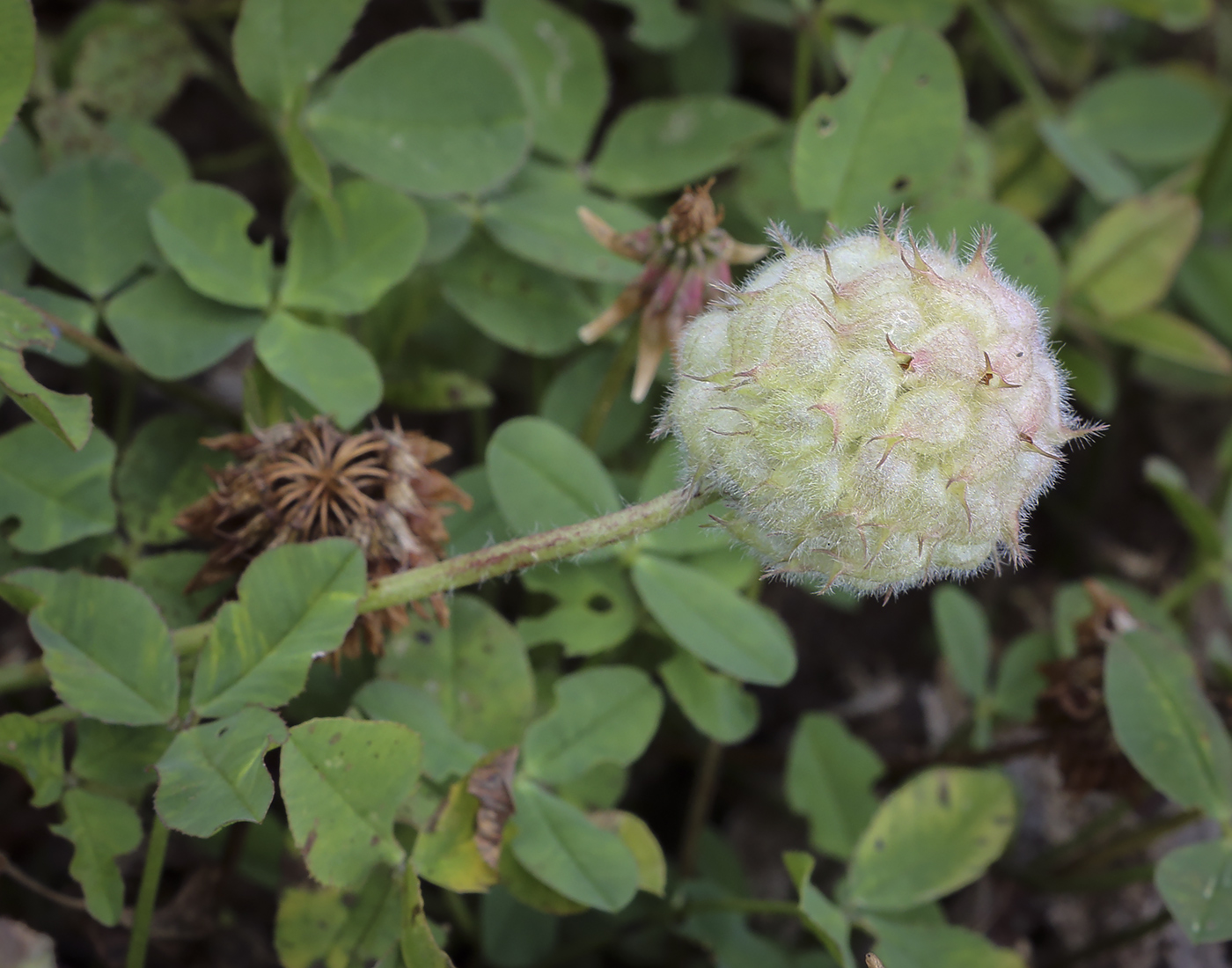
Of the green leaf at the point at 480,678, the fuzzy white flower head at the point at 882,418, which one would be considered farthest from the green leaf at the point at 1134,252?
the green leaf at the point at 480,678

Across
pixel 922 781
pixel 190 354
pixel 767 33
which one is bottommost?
pixel 922 781

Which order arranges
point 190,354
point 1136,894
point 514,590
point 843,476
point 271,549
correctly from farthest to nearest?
point 1136,894
point 514,590
point 190,354
point 271,549
point 843,476

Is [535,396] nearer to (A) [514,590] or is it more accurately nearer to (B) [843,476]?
(A) [514,590]

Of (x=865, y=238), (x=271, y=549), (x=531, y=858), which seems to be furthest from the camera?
(x=531, y=858)

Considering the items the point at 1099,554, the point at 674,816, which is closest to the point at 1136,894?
the point at 1099,554

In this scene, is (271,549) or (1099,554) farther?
(1099,554)

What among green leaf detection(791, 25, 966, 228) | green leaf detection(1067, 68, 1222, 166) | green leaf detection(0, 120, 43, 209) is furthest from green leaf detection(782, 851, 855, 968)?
green leaf detection(1067, 68, 1222, 166)

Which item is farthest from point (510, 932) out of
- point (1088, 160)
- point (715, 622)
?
point (1088, 160)
